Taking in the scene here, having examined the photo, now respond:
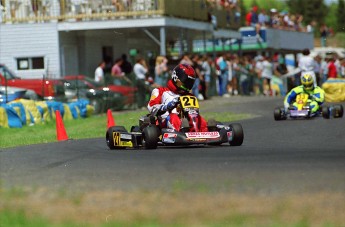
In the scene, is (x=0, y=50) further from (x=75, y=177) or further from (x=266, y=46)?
(x=75, y=177)

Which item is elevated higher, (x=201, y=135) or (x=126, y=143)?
(x=201, y=135)

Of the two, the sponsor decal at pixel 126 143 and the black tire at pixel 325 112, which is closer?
the sponsor decal at pixel 126 143

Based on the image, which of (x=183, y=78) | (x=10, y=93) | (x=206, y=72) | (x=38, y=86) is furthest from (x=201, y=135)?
(x=206, y=72)

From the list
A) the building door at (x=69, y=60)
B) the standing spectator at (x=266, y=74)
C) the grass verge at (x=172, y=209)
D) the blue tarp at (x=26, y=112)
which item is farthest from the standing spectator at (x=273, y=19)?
the grass verge at (x=172, y=209)

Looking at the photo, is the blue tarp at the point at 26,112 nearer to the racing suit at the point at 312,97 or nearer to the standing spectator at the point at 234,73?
the racing suit at the point at 312,97

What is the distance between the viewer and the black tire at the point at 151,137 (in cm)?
1342

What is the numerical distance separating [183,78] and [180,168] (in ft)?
13.5

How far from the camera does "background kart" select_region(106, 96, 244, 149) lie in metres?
→ 13.5

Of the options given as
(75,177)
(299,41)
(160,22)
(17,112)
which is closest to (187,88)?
(75,177)

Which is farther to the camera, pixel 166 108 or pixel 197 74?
pixel 197 74

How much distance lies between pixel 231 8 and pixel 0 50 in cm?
1158

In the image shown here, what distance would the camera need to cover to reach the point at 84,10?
119 ft

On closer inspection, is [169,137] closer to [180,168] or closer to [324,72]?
[180,168]

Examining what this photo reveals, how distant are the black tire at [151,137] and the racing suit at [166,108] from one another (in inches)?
17.0
